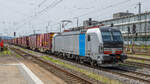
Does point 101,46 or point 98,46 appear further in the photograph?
point 98,46

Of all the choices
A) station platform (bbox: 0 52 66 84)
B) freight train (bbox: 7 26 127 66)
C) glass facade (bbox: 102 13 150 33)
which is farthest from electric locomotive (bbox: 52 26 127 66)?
glass facade (bbox: 102 13 150 33)

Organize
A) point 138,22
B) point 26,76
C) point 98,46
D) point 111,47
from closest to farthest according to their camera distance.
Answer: point 26,76
point 111,47
point 98,46
point 138,22

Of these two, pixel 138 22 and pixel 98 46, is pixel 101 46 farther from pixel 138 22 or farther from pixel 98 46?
pixel 138 22

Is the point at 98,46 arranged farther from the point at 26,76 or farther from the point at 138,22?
the point at 138,22

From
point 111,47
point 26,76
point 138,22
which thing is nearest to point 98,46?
point 111,47

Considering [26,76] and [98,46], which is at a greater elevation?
[98,46]

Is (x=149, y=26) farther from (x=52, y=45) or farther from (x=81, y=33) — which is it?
(x=81, y=33)

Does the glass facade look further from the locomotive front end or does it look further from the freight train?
the locomotive front end

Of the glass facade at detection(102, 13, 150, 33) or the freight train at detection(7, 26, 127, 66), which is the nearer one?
the freight train at detection(7, 26, 127, 66)

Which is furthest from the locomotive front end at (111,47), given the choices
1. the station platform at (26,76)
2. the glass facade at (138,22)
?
the glass facade at (138,22)

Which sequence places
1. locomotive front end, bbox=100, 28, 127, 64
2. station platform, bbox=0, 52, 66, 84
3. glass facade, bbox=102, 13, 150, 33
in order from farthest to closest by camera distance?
glass facade, bbox=102, 13, 150, 33
locomotive front end, bbox=100, 28, 127, 64
station platform, bbox=0, 52, 66, 84

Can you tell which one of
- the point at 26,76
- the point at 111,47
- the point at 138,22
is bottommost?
the point at 26,76

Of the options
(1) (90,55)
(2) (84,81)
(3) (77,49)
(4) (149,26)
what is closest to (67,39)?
(3) (77,49)

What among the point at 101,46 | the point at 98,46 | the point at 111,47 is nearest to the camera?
the point at 101,46
